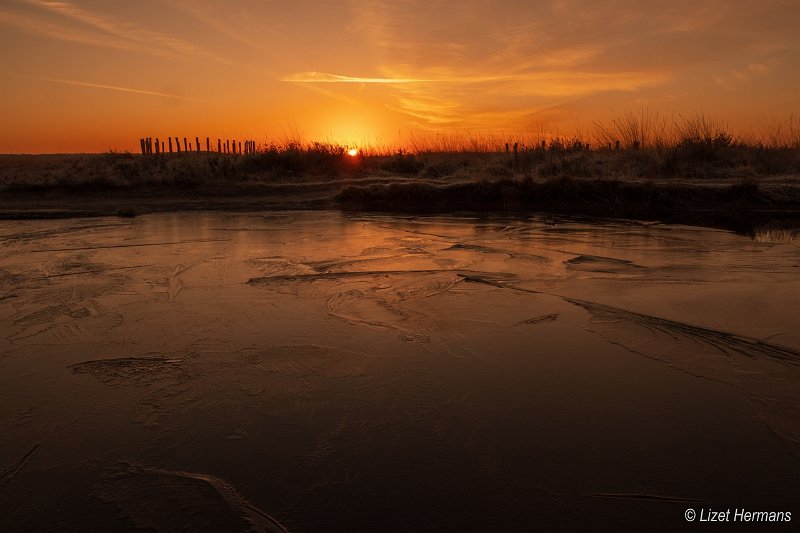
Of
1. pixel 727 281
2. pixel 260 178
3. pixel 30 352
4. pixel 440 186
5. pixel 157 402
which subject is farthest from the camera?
pixel 260 178

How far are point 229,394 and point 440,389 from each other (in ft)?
3.20

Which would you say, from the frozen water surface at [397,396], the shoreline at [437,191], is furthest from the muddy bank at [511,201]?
the frozen water surface at [397,396]

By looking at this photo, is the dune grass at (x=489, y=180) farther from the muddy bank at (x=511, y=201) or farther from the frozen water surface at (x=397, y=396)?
the frozen water surface at (x=397, y=396)

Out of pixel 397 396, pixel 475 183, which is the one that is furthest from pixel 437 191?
pixel 397 396

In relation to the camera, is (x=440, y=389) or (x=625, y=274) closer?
(x=440, y=389)

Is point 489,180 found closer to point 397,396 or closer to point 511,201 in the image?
point 511,201

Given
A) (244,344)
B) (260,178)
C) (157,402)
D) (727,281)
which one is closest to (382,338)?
(244,344)

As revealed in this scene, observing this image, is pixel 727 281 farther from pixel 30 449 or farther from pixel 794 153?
pixel 794 153

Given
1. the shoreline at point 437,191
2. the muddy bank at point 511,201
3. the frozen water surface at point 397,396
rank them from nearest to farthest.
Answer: the frozen water surface at point 397,396 → the muddy bank at point 511,201 → the shoreline at point 437,191

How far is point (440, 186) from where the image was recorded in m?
12.6

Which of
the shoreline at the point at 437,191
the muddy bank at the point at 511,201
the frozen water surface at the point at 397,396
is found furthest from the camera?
the shoreline at the point at 437,191

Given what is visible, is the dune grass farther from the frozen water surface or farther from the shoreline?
the frozen water surface

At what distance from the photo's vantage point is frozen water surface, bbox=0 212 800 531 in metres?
1.90

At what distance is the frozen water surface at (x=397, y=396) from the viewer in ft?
6.24
